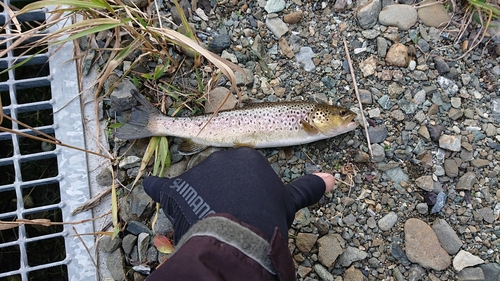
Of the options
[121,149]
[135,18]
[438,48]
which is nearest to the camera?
[135,18]

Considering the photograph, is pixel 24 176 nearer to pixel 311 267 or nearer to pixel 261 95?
pixel 261 95

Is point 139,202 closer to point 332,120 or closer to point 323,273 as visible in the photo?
point 323,273

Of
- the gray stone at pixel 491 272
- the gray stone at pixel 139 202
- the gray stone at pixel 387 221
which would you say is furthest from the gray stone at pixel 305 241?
the gray stone at pixel 491 272

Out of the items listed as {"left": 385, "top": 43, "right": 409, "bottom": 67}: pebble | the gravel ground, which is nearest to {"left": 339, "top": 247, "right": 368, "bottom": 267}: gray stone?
the gravel ground

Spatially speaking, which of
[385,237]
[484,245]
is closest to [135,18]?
[385,237]

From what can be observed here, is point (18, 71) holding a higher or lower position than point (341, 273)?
higher

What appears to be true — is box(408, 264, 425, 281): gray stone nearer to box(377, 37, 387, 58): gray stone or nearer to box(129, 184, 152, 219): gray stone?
box(377, 37, 387, 58): gray stone
